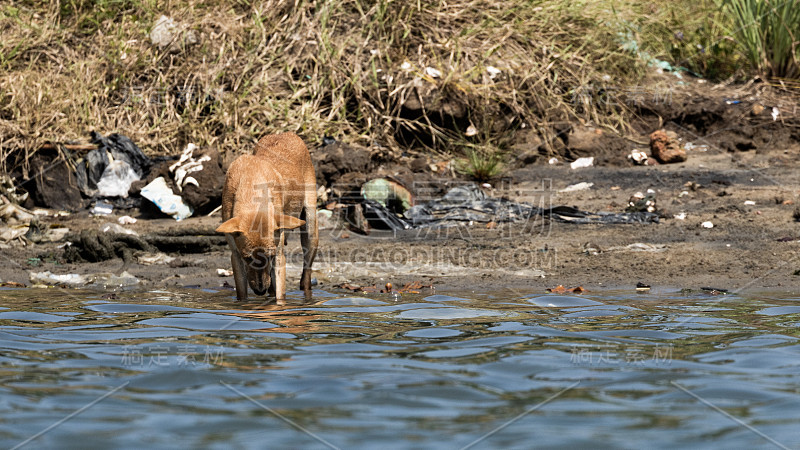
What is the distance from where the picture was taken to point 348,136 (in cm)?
1235

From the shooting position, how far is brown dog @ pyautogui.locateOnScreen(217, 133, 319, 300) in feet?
21.6

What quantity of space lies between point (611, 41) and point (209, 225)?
691cm

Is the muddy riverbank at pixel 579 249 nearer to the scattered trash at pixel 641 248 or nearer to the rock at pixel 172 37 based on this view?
the scattered trash at pixel 641 248

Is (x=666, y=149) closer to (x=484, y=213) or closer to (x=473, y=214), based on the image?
(x=484, y=213)

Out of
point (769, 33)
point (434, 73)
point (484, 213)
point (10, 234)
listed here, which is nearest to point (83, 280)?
point (10, 234)

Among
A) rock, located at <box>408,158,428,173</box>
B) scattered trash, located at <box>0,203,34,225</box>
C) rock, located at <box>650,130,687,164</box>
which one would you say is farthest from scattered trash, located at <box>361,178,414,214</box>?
scattered trash, located at <box>0,203,34,225</box>

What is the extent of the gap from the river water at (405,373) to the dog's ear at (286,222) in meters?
0.67

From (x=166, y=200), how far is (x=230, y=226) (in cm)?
459

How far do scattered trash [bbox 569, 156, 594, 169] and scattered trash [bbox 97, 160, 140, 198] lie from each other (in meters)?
5.61

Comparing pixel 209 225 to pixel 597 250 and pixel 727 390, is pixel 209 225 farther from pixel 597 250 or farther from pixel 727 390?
pixel 727 390

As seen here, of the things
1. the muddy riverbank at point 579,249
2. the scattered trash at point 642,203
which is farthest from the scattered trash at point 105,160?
the scattered trash at point 642,203

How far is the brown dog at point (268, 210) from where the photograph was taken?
6594mm

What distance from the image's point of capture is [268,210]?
6672 millimetres

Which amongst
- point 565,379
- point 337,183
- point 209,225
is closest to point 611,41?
point 337,183
